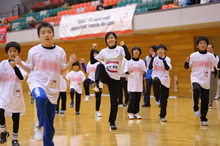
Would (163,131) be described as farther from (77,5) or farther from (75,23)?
(77,5)

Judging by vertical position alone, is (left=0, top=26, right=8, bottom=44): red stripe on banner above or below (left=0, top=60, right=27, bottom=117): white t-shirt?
above

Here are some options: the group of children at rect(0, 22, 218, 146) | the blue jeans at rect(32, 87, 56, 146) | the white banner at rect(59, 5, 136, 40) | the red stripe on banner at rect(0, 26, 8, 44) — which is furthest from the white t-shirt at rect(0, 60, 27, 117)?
the red stripe on banner at rect(0, 26, 8, 44)

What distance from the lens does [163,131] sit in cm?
520

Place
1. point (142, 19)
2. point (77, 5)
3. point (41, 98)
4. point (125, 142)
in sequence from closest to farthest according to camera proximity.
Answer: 1. point (41, 98)
2. point (125, 142)
3. point (142, 19)
4. point (77, 5)

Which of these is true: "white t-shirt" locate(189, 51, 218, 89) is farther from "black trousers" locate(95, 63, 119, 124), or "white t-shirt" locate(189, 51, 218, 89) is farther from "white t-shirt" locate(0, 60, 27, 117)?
"white t-shirt" locate(0, 60, 27, 117)

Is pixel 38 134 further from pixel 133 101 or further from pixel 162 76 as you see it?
pixel 162 76

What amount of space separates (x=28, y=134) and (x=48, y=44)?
2409 mm

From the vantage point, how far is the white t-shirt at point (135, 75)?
22.3ft

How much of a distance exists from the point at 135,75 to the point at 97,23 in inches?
269

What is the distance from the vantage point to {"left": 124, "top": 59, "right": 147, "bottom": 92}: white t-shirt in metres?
6.79

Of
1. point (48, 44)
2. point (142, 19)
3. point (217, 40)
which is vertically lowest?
point (48, 44)

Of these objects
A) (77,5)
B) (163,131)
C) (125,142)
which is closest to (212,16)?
(163,131)

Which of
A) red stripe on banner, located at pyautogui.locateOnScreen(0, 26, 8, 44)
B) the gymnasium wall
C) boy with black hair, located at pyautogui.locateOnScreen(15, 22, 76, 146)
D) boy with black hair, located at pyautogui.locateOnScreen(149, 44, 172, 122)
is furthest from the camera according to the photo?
red stripe on banner, located at pyautogui.locateOnScreen(0, 26, 8, 44)

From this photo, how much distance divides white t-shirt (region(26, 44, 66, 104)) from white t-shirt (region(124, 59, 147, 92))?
358cm
